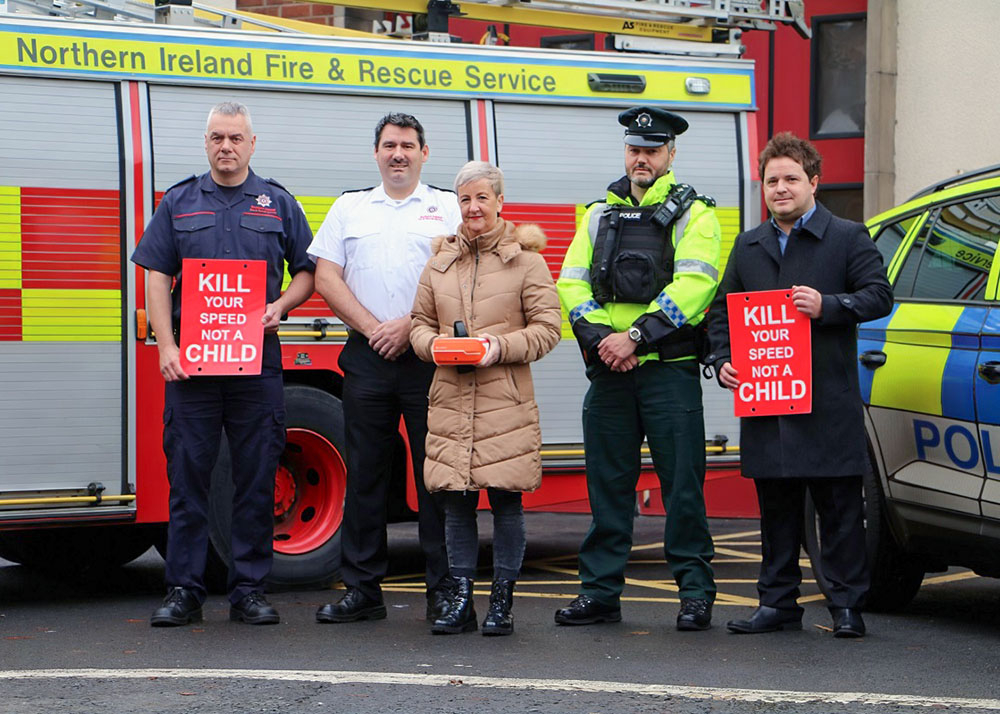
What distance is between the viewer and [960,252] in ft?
23.4

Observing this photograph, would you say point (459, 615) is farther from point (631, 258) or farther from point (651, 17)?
point (651, 17)

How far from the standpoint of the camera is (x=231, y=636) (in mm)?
6855

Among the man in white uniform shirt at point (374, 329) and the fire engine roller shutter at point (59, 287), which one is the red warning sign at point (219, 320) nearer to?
the man in white uniform shirt at point (374, 329)

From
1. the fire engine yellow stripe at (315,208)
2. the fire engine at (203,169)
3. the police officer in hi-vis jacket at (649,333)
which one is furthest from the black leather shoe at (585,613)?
the fire engine yellow stripe at (315,208)

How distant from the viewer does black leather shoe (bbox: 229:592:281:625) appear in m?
7.14

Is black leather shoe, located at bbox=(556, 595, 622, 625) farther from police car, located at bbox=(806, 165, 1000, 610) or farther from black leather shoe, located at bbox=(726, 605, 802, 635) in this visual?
police car, located at bbox=(806, 165, 1000, 610)

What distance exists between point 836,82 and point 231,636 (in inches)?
583

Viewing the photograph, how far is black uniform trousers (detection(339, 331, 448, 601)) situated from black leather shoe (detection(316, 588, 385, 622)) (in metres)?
0.03

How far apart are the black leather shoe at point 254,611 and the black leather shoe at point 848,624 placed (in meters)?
2.29

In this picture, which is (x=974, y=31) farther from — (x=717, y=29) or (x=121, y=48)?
(x=121, y=48)

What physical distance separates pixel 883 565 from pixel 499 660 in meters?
2.02

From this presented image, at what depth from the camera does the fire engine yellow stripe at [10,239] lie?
754cm

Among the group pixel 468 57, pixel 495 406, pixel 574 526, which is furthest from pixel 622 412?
pixel 574 526

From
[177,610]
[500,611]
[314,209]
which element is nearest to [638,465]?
[500,611]
